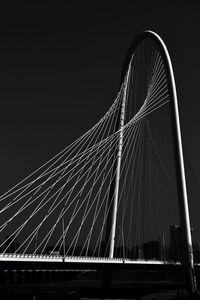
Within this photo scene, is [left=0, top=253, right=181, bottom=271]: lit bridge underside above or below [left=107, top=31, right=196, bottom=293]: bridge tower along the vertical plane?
below

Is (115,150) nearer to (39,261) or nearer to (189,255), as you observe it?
(189,255)

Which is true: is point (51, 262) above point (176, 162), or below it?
below

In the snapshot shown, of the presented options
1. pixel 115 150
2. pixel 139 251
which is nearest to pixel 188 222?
pixel 115 150

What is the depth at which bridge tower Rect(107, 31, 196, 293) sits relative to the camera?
118 feet

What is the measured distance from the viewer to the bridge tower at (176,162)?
118 ft

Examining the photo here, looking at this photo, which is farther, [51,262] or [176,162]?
[176,162]

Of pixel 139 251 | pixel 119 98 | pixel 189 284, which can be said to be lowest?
pixel 189 284

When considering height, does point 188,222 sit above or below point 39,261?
above

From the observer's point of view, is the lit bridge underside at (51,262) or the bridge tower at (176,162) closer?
the lit bridge underside at (51,262)

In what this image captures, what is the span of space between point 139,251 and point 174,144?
2370 cm

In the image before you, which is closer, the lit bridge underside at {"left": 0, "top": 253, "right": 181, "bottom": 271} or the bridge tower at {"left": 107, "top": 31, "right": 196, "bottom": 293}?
the lit bridge underside at {"left": 0, "top": 253, "right": 181, "bottom": 271}

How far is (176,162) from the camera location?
38.3 metres

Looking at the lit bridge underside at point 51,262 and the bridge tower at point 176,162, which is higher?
the bridge tower at point 176,162

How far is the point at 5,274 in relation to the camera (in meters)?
100
